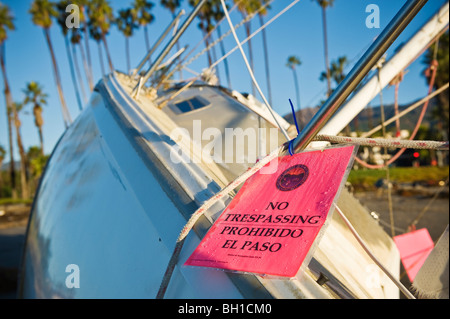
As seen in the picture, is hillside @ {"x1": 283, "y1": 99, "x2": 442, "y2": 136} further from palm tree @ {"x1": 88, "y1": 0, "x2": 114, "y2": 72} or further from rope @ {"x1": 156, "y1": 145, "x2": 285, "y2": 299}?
palm tree @ {"x1": 88, "y1": 0, "x2": 114, "y2": 72}

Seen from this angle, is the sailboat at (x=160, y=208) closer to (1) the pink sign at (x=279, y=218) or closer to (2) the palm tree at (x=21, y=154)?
(1) the pink sign at (x=279, y=218)

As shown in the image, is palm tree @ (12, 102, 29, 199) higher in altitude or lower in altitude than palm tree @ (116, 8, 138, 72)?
lower

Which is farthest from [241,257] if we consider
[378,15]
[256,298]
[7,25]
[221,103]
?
[7,25]

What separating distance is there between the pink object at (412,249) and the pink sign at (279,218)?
208 centimetres

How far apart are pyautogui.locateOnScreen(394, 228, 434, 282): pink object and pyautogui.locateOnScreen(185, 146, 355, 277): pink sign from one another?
2082 millimetres

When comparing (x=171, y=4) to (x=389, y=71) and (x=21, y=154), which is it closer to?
(x=21, y=154)

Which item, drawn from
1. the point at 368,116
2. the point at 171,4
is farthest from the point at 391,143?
the point at 171,4

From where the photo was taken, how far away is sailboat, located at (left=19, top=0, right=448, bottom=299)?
3.39ft

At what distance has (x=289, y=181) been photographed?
3.51 ft

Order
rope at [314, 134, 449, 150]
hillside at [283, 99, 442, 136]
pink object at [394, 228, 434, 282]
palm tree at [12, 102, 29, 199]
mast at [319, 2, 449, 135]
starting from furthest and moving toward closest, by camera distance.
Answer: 1. palm tree at [12, 102, 29, 199]
2. pink object at [394, 228, 434, 282]
3. hillside at [283, 99, 442, 136]
4. mast at [319, 2, 449, 135]
5. rope at [314, 134, 449, 150]

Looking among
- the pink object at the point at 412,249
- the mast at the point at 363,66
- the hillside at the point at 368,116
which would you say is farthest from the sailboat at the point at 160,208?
the pink object at the point at 412,249

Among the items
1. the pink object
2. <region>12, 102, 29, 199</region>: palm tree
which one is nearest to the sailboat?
the pink object

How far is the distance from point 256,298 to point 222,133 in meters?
1.38
